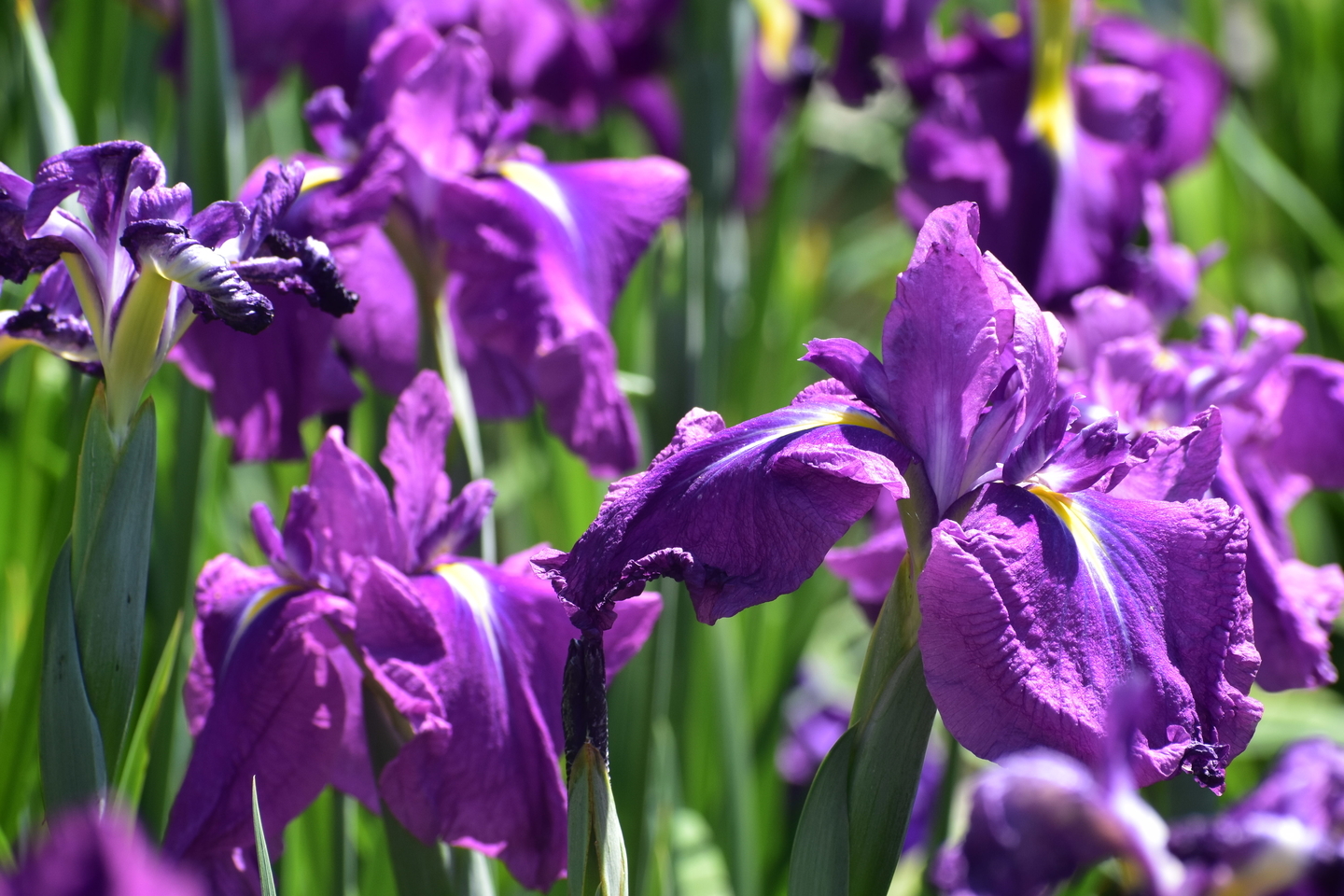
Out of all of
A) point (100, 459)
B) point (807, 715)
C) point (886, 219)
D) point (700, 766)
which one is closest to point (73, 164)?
point (100, 459)

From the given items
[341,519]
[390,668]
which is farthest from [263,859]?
[341,519]

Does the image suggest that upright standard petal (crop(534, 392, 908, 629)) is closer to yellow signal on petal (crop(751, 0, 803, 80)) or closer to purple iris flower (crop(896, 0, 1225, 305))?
purple iris flower (crop(896, 0, 1225, 305))

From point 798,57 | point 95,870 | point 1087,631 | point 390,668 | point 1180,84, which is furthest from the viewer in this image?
point 798,57

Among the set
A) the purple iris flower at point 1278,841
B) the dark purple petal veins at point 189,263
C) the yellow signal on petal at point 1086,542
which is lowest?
the yellow signal on petal at point 1086,542

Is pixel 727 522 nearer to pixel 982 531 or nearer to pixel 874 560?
pixel 982 531

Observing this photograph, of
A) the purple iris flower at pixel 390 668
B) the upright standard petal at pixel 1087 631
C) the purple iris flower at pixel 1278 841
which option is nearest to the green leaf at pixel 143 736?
the purple iris flower at pixel 390 668

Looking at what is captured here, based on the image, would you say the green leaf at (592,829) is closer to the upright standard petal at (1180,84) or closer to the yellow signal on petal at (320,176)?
the yellow signal on petal at (320,176)
